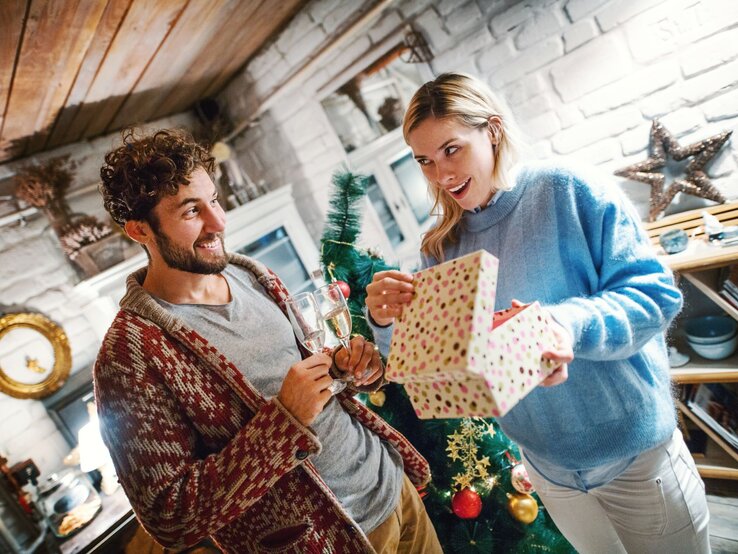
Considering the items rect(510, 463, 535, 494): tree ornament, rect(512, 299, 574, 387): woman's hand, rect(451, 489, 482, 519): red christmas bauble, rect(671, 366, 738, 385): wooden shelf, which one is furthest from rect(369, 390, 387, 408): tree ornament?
rect(671, 366, 738, 385): wooden shelf

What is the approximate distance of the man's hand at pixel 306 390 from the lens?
0.99 metres

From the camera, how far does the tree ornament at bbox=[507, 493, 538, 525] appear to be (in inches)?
67.1

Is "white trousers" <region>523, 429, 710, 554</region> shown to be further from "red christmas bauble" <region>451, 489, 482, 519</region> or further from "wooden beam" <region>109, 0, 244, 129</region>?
"wooden beam" <region>109, 0, 244, 129</region>

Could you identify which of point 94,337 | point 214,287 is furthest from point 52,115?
point 214,287

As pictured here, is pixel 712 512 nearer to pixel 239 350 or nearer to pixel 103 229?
pixel 239 350

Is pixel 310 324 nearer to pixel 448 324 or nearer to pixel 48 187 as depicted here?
pixel 448 324

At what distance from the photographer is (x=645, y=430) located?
40.4 inches

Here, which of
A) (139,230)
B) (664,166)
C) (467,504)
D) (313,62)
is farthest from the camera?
(313,62)

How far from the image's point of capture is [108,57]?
196 centimetres

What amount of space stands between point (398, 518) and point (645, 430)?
2.50ft

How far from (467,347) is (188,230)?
0.96 metres

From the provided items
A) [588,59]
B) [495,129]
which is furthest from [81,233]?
[588,59]

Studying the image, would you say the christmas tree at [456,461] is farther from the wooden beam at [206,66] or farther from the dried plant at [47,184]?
the dried plant at [47,184]

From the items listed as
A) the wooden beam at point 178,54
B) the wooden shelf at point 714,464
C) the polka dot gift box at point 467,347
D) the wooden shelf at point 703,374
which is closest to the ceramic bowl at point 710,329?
the wooden shelf at point 703,374
